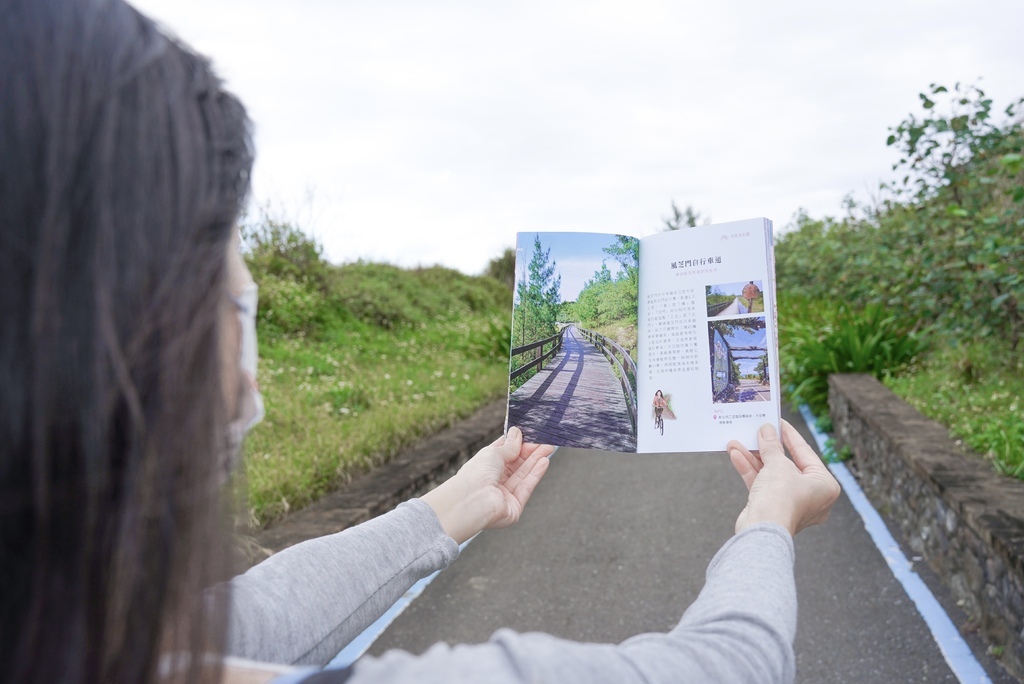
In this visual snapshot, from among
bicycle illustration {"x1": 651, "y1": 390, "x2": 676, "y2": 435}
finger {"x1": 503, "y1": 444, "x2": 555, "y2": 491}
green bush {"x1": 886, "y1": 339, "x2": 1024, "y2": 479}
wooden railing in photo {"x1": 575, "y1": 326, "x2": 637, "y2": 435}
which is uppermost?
wooden railing in photo {"x1": 575, "y1": 326, "x2": 637, "y2": 435}

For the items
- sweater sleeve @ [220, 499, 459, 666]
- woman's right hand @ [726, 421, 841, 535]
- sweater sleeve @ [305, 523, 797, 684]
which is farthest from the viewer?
woman's right hand @ [726, 421, 841, 535]

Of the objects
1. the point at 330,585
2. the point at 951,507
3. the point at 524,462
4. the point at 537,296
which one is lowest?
the point at 951,507

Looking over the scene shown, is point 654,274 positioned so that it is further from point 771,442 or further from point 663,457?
point 663,457

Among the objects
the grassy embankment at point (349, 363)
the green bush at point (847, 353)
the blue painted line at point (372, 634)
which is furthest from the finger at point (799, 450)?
the green bush at point (847, 353)

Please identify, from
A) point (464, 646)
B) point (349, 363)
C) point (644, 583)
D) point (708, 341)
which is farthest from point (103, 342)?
point (349, 363)

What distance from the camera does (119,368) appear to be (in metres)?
0.59

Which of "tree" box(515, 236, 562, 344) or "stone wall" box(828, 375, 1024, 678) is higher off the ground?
"tree" box(515, 236, 562, 344)

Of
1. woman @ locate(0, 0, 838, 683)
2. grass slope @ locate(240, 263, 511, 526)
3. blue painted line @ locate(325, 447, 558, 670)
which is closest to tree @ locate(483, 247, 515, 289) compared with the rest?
grass slope @ locate(240, 263, 511, 526)

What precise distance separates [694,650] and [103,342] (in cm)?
67

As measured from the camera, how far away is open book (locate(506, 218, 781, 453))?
4.75 ft

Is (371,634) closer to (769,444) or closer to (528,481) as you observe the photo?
Result: (528,481)

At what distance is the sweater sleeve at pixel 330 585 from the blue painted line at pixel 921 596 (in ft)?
7.17

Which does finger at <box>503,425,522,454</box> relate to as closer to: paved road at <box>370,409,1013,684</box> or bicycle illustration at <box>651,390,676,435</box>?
bicycle illustration at <box>651,390,676,435</box>

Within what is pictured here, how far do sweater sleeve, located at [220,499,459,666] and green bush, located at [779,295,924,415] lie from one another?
629 cm
